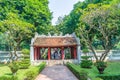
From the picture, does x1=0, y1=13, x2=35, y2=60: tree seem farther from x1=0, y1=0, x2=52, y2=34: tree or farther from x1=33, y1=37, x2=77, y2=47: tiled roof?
x1=0, y1=0, x2=52, y2=34: tree

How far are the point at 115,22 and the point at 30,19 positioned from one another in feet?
51.2

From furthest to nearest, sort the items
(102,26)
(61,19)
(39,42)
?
(61,19) < (39,42) < (102,26)

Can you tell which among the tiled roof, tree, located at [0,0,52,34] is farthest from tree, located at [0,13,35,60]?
tree, located at [0,0,52,34]

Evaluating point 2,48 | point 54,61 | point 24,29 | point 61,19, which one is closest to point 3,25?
point 24,29

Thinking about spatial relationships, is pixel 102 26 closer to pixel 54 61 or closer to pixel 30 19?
pixel 54 61

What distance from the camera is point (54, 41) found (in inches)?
1353

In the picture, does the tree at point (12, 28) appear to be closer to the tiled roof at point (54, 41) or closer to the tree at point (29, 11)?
the tiled roof at point (54, 41)

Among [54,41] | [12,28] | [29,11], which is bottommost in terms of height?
[54,41]

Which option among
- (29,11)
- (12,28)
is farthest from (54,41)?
(29,11)

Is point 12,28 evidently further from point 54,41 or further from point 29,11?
point 29,11

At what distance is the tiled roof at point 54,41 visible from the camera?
110 feet

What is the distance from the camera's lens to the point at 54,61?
32969mm

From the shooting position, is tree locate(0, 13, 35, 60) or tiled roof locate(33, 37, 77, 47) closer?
tree locate(0, 13, 35, 60)

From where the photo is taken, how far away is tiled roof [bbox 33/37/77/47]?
33.5 meters
